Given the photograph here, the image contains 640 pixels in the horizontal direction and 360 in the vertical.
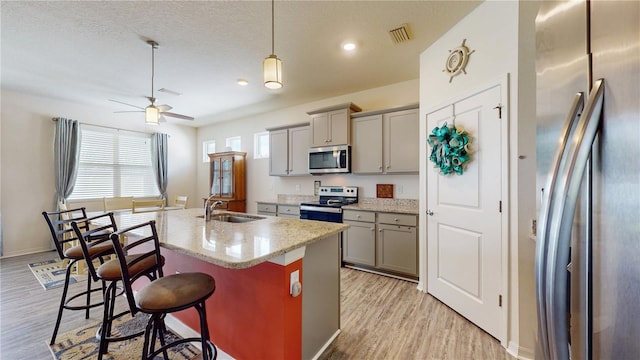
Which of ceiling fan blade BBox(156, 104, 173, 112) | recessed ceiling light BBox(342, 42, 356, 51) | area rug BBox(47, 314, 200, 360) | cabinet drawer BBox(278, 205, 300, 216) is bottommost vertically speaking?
area rug BBox(47, 314, 200, 360)

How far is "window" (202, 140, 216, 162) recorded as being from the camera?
21.4 feet

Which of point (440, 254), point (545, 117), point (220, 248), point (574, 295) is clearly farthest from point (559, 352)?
point (440, 254)

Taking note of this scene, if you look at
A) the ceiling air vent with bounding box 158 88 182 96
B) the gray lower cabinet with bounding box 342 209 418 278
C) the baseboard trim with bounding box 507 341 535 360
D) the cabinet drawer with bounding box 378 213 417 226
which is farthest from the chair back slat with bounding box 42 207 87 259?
the baseboard trim with bounding box 507 341 535 360

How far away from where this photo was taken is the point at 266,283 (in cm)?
154

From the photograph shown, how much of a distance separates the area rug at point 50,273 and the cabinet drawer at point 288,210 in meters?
2.79

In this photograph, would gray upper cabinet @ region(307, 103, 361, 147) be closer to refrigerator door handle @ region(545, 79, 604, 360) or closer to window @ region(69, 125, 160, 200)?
refrigerator door handle @ region(545, 79, 604, 360)

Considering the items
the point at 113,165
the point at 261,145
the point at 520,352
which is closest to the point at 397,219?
the point at 520,352

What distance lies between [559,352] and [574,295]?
13 cm

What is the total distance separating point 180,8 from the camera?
222 cm

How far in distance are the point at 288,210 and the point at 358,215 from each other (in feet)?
4.37

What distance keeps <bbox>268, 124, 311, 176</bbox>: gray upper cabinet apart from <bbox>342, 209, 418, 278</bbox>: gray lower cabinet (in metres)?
1.40

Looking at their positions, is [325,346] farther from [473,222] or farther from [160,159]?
[160,159]

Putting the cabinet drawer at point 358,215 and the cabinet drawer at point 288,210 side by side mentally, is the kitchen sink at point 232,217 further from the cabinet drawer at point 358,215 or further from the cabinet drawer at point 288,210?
the cabinet drawer at point 288,210

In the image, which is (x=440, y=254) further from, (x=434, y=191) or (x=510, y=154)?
(x=510, y=154)
